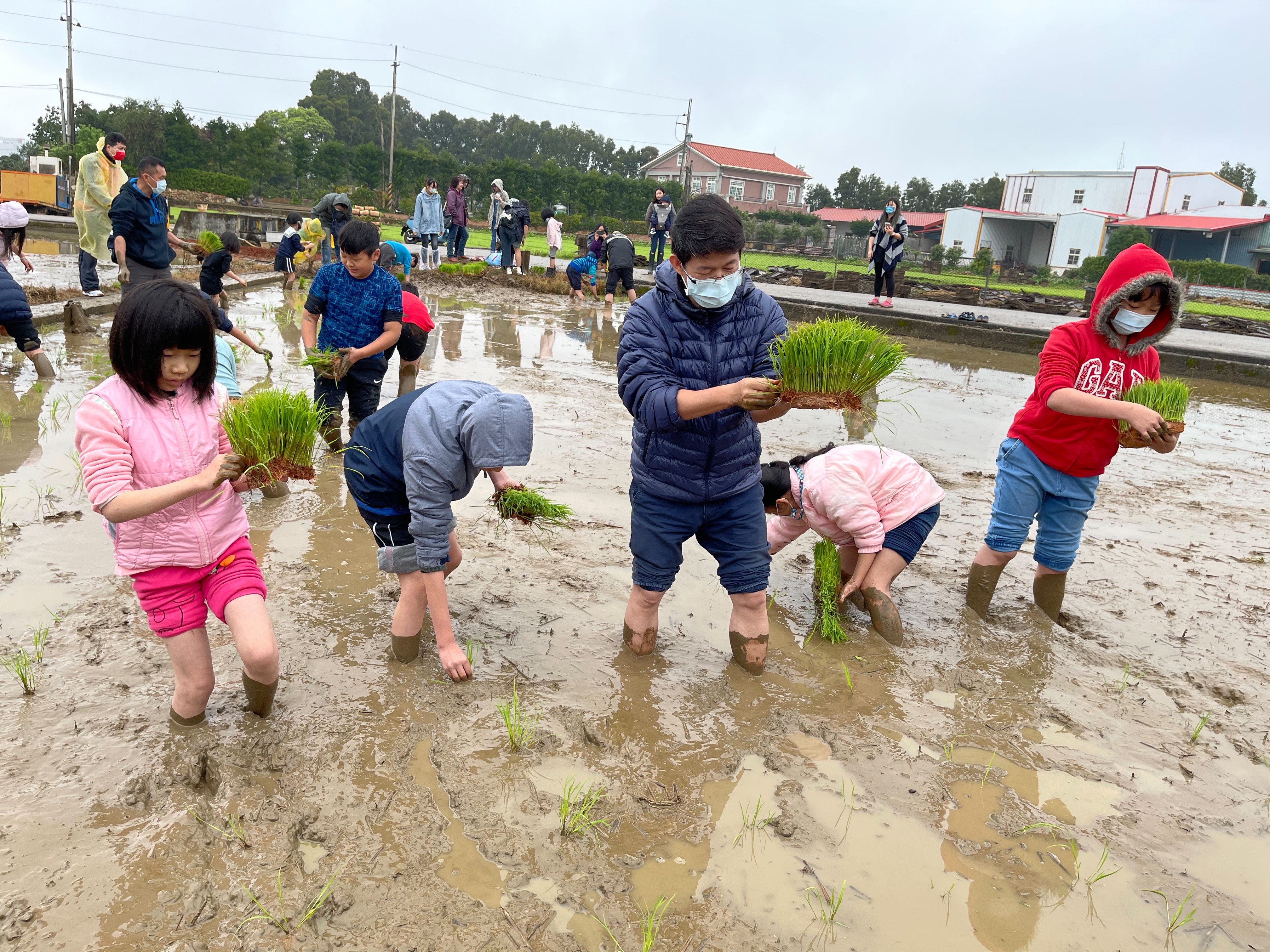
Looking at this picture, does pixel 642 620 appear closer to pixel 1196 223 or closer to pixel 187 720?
pixel 187 720

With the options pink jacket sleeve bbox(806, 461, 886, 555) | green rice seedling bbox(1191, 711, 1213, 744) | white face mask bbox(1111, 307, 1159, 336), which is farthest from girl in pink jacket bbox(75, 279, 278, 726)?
white face mask bbox(1111, 307, 1159, 336)

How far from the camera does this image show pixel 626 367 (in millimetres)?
3090

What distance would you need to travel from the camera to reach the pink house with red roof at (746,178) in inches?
2830

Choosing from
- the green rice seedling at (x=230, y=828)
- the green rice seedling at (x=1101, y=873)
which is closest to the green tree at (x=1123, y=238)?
the green rice seedling at (x=1101, y=873)

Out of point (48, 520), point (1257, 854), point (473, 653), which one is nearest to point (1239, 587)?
point (1257, 854)

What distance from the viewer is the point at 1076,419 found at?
3746 mm

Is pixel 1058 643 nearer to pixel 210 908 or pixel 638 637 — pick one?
pixel 638 637

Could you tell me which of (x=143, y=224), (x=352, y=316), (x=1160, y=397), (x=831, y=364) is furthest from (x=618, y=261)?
(x=831, y=364)

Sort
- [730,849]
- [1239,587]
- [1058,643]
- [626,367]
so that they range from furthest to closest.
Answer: [1239,587]
[1058,643]
[626,367]
[730,849]

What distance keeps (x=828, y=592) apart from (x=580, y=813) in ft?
6.36

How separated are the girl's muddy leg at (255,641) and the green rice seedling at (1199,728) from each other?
332cm

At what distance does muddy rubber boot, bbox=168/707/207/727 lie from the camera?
2795mm

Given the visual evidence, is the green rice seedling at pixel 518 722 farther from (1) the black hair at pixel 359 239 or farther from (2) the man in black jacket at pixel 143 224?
(2) the man in black jacket at pixel 143 224

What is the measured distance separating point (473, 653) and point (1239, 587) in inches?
167
